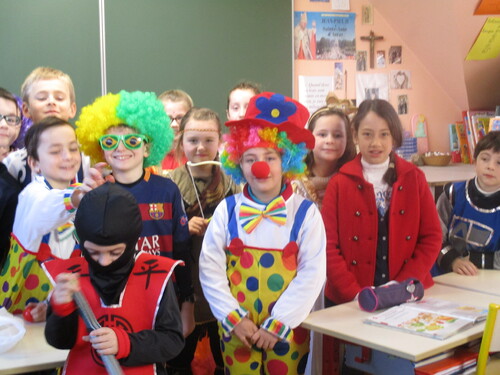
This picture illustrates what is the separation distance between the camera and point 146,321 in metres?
1.64

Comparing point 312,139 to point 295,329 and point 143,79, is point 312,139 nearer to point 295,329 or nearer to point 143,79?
point 295,329

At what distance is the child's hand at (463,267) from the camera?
2.68 meters

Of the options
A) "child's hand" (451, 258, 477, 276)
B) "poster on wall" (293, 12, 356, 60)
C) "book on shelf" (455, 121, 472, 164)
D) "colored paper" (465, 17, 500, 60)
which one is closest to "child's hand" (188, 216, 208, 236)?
"child's hand" (451, 258, 477, 276)

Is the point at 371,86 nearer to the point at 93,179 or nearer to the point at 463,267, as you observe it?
the point at 463,267

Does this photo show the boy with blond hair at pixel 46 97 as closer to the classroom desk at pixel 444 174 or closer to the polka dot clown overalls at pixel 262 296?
the polka dot clown overalls at pixel 262 296

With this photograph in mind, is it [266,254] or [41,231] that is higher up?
[41,231]

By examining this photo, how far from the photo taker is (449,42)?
4.42 meters

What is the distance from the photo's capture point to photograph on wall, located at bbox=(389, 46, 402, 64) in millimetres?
4875

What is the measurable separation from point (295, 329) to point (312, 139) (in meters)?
0.71

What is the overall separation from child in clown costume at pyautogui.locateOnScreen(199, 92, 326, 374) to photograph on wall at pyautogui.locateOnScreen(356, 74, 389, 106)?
2.70 meters

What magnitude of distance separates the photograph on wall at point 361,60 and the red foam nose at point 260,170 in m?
2.92

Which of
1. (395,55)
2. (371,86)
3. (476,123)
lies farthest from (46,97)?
(476,123)

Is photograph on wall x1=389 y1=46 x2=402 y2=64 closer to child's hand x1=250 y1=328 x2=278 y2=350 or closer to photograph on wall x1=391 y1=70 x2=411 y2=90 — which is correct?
photograph on wall x1=391 y1=70 x2=411 y2=90

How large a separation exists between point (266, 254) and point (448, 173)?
2.67 m
